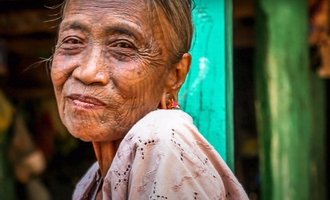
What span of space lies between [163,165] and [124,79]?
A: 369mm

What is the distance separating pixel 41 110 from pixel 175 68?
4103mm

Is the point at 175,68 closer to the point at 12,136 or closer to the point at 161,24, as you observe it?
the point at 161,24

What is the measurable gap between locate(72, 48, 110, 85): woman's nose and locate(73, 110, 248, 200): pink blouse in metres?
0.18

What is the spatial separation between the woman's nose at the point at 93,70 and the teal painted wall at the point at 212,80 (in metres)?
0.95

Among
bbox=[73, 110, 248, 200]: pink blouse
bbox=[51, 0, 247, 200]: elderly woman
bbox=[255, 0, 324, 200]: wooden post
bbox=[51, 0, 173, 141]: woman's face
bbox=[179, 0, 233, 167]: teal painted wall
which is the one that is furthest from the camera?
bbox=[255, 0, 324, 200]: wooden post

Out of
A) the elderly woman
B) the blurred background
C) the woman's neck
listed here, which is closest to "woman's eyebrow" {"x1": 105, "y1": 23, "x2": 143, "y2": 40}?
the elderly woman

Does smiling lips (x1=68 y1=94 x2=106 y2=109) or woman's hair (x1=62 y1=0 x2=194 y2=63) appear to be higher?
woman's hair (x1=62 y1=0 x2=194 y2=63)

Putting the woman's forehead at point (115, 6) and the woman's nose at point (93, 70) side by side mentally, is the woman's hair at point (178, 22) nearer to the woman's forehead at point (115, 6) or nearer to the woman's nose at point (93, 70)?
the woman's forehead at point (115, 6)

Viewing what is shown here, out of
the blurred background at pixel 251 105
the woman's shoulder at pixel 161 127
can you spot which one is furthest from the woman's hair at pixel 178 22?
the blurred background at pixel 251 105

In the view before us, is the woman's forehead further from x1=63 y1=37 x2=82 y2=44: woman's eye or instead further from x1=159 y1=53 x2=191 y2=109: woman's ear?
x1=159 y1=53 x2=191 y2=109: woman's ear

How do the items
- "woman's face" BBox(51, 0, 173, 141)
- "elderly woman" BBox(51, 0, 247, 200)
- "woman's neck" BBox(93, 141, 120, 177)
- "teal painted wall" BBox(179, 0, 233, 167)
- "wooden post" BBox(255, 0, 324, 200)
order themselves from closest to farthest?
1. "elderly woman" BBox(51, 0, 247, 200)
2. "woman's face" BBox(51, 0, 173, 141)
3. "woman's neck" BBox(93, 141, 120, 177)
4. "teal painted wall" BBox(179, 0, 233, 167)
5. "wooden post" BBox(255, 0, 324, 200)

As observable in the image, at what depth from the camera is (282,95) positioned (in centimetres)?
471

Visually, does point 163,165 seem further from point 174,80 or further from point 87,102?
point 174,80

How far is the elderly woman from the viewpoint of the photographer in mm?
2389
